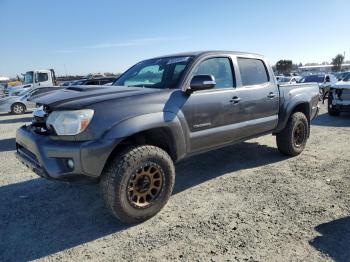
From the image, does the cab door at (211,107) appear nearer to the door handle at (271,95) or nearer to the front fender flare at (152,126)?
the front fender flare at (152,126)

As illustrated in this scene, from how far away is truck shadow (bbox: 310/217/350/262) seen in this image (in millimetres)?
2814

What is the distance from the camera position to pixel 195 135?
396 centimetres

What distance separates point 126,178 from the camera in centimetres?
326

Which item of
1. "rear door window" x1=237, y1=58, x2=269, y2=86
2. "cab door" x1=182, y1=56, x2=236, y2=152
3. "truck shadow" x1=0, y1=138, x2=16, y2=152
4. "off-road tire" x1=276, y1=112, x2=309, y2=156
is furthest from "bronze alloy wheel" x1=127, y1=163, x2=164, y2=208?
"truck shadow" x1=0, y1=138, x2=16, y2=152

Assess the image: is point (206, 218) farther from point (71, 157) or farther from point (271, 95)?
point (271, 95)

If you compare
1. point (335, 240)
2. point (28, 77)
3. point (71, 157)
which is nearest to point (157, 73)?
point (71, 157)

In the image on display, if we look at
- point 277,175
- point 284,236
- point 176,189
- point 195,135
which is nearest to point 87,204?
point 176,189

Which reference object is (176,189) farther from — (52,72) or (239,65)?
(52,72)

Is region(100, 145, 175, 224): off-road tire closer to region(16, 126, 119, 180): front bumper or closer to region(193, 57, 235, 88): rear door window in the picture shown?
region(16, 126, 119, 180): front bumper

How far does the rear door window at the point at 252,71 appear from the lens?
189 inches

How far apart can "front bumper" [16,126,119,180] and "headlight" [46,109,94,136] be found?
111 millimetres

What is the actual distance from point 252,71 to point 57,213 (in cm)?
343

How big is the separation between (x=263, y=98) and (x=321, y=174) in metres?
1.43

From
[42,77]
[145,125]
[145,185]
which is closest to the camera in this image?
[145,125]
